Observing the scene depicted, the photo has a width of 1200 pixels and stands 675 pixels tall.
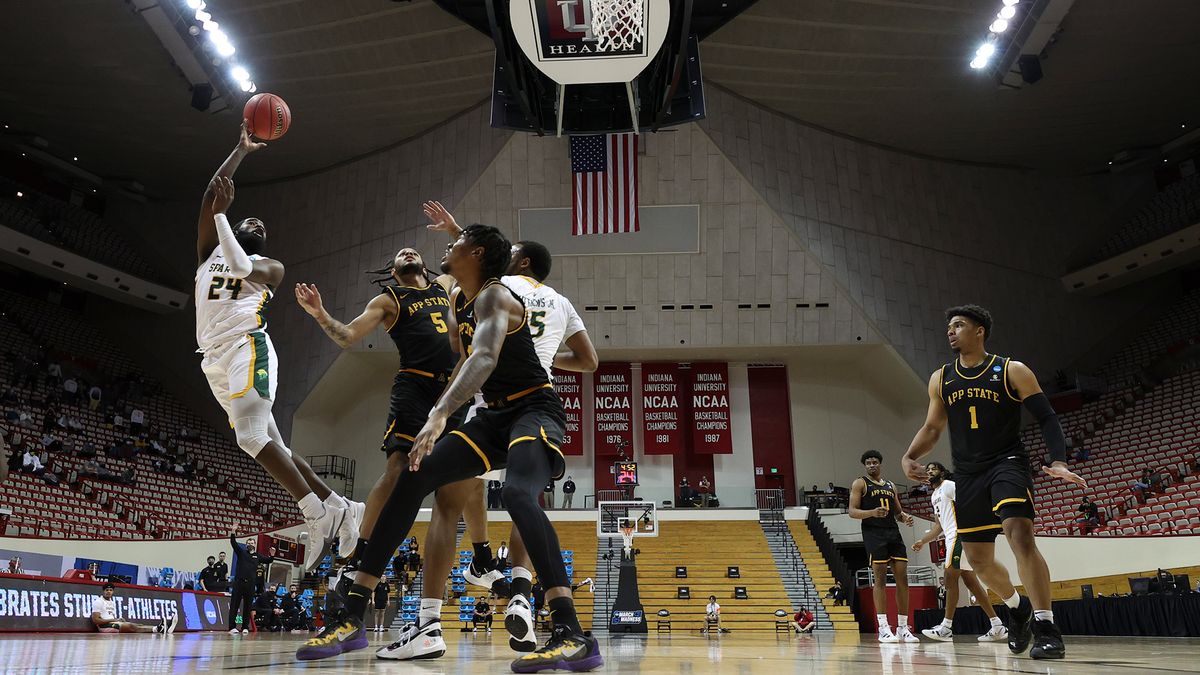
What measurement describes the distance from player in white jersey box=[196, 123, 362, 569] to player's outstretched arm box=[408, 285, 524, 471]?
1740 mm

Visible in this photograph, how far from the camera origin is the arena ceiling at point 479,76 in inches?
802

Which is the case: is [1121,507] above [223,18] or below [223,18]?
below

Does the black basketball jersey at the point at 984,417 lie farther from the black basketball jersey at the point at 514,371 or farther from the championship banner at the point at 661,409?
the championship banner at the point at 661,409


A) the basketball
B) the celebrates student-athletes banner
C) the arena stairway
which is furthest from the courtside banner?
the celebrates student-athletes banner

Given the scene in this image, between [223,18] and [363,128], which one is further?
[363,128]

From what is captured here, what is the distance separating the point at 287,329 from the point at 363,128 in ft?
23.5

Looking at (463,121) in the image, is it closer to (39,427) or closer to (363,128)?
(363,128)

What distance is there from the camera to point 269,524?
2466cm

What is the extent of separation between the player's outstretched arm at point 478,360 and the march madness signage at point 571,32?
10.0m

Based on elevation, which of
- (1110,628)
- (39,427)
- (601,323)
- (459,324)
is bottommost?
(1110,628)

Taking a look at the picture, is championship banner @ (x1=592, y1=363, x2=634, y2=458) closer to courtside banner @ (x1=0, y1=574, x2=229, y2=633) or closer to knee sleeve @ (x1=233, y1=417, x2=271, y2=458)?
courtside banner @ (x1=0, y1=574, x2=229, y2=633)

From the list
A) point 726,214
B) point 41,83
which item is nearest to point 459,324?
point 726,214

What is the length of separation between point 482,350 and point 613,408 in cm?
2580

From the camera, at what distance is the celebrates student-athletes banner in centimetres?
2869
